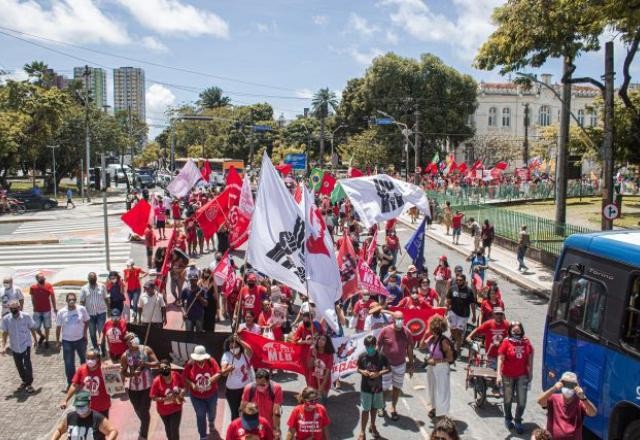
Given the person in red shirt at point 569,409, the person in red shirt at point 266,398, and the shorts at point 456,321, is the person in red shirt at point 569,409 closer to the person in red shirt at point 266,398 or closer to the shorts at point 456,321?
the person in red shirt at point 266,398

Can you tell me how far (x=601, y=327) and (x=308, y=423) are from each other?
12.3 feet

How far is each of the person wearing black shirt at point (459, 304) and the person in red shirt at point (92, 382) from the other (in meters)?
6.12

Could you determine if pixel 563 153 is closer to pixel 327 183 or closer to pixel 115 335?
pixel 327 183

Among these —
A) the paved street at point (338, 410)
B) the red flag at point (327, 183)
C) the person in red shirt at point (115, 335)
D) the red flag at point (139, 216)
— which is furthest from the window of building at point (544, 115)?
the person in red shirt at point (115, 335)

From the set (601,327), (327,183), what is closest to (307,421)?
(601,327)

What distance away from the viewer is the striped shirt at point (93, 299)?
37.6ft

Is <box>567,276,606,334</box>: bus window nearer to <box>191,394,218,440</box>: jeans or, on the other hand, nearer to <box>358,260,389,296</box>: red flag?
<box>358,260,389,296</box>: red flag

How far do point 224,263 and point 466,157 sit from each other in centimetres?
7237

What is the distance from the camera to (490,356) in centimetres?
988

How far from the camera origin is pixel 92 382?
26.8 feet

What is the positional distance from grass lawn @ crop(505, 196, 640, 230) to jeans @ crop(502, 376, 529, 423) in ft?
70.0

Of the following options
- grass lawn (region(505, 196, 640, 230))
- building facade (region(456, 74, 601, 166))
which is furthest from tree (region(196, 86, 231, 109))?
grass lawn (region(505, 196, 640, 230))

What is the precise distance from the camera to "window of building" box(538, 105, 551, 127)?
88.4 meters

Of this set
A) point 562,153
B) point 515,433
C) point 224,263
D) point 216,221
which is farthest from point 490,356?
point 562,153
